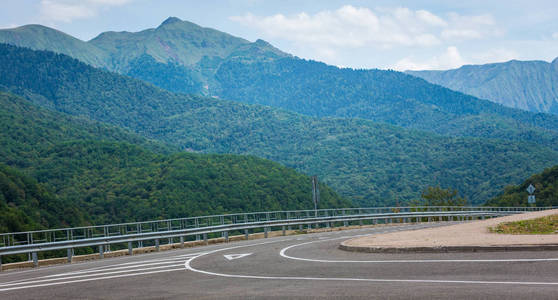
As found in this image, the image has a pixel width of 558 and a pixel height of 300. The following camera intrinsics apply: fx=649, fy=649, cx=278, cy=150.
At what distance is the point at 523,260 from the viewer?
522 inches

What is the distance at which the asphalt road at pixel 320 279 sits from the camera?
1024 cm

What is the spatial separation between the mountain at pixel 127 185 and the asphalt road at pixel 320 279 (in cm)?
9583

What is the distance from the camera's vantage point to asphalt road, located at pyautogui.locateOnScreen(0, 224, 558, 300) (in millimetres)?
10242

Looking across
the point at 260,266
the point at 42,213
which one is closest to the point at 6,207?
the point at 42,213

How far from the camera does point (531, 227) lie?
21.0 m

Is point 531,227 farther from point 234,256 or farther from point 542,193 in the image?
point 542,193

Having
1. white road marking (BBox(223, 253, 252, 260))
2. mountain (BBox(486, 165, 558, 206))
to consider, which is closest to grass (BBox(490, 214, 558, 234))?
white road marking (BBox(223, 253, 252, 260))

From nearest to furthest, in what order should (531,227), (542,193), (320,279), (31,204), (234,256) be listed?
(320,279), (234,256), (531,227), (31,204), (542,193)

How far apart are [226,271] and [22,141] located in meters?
195

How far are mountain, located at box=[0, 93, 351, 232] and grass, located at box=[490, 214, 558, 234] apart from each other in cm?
9491

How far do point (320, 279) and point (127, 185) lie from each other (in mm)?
153843

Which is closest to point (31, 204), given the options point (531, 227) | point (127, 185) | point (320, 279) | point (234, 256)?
point (127, 185)

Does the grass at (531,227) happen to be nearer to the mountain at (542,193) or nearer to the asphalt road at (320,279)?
the asphalt road at (320,279)

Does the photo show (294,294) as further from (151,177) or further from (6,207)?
(151,177)
